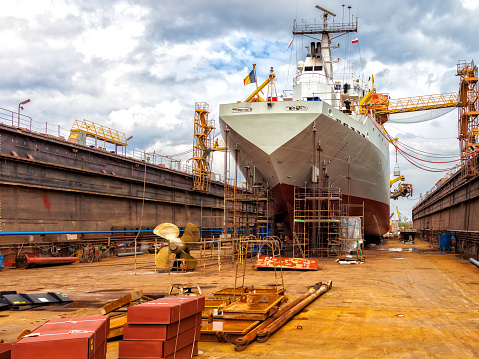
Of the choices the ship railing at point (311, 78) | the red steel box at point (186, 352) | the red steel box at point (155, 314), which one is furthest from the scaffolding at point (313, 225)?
the red steel box at point (155, 314)

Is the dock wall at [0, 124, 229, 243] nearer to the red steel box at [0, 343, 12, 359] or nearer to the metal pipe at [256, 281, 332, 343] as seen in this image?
the metal pipe at [256, 281, 332, 343]

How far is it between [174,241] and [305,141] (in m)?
9.54

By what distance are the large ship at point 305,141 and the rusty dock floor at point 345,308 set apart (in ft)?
23.7

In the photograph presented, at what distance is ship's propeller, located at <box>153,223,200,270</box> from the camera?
1750 cm

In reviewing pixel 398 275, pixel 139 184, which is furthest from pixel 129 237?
pixel 398 275

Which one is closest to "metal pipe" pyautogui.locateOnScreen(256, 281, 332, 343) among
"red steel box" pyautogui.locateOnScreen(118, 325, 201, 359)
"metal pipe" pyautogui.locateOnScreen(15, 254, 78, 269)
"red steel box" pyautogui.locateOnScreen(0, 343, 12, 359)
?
"red steel box" pyautogui.locateOnScreen(118, 325, 201, 359)

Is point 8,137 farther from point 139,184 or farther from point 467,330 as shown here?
point 467,330

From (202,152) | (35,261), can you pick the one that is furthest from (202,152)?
(35,261)

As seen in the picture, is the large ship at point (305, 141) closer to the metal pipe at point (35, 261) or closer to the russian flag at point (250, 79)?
the russian flag at point (250, 79)

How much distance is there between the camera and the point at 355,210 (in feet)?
96.3

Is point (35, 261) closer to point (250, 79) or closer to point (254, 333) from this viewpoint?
point (250, 79)

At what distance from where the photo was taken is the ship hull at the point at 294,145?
73.0 ft

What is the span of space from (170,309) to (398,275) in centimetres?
1298

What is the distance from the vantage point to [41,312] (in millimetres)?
9367
